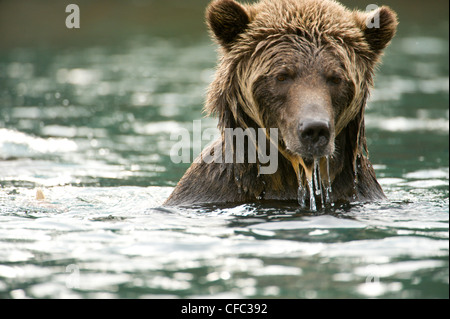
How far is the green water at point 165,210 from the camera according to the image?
5.24 meters

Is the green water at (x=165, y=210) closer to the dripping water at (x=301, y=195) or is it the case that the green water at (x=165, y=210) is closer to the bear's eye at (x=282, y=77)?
the dripping water at (x=301, y=195)

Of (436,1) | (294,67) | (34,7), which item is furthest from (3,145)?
(436,1)

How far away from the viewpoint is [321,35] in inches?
258

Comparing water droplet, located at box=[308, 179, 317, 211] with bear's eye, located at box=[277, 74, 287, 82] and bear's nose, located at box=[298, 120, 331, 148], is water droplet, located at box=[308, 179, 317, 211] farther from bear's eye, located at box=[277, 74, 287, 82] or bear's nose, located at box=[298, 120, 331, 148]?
bear's eye, located at box=[277, 74, 287, 82]

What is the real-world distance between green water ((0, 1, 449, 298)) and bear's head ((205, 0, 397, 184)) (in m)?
0.80

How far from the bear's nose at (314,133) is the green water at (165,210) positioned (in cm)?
74

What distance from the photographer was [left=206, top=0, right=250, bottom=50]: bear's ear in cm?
667

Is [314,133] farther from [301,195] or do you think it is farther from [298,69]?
[301,195]

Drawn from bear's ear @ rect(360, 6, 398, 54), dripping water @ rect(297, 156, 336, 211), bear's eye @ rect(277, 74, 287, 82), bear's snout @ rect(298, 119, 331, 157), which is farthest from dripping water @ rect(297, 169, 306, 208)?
bear's ear @ rect(360, 6, 398, 54)

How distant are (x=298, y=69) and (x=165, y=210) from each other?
1.90m

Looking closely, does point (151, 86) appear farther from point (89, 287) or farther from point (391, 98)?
point (89, 287)

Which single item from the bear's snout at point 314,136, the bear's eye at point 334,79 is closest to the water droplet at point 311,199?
the bear's snout at point 314,136
